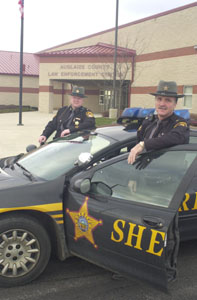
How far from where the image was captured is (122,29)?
25.0 m

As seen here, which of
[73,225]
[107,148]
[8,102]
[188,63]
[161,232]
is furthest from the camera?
[8,102]

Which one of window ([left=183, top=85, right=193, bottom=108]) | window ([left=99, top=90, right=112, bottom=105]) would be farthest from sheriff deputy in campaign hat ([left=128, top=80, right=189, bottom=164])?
window ([left=99, top=90, right=112, bottom=105])

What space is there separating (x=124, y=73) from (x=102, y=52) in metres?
2.75

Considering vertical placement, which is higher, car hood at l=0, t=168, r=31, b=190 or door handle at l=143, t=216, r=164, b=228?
car hood at l=0, t=168, r=31, b=190

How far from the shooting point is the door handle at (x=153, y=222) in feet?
7.57

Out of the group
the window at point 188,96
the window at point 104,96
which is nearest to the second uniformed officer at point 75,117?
the window at point 188,96

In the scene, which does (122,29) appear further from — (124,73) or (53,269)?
(53,269)

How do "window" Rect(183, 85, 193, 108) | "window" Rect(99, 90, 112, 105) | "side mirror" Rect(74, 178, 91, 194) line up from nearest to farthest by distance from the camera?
"side mirror" Rect(74, 178, 91, 194) → "window" Rect(183, 85, 193, 108) → "window" Rect(99, 90, 112, 105)

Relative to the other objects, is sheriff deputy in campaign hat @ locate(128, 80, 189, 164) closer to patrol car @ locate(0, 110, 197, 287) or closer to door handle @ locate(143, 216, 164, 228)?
patrol car @ locate(0, 110, 197, 287)

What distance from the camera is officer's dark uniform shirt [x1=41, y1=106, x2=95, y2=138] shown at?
4.85 meters

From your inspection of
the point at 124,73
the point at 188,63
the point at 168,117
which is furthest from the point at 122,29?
the point at 168,117

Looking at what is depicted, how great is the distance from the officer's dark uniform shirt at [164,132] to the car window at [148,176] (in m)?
0.10

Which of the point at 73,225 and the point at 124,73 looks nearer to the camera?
the point at 73,225

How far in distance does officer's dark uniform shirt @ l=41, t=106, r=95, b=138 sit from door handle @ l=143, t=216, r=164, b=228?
2.59 metres
